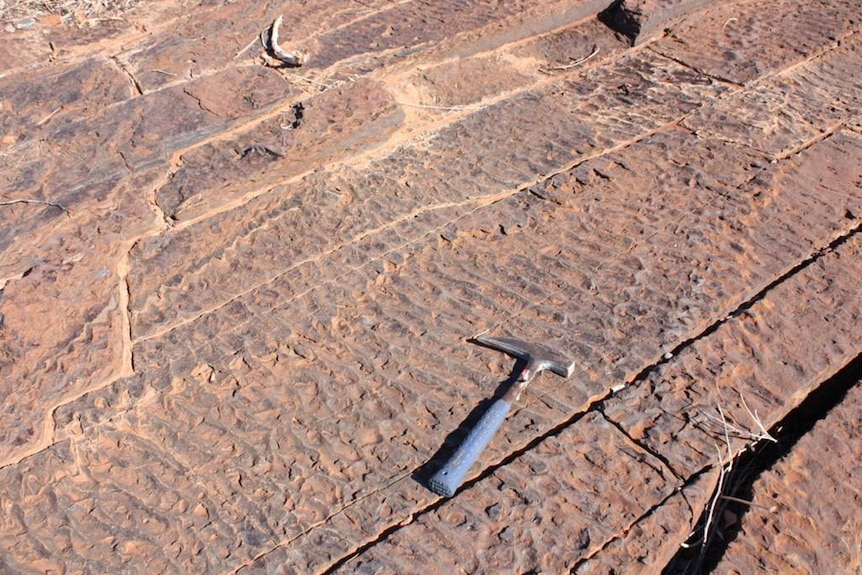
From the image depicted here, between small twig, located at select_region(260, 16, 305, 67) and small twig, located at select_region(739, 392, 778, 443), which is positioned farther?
small twig, located at select_region(260, 16, 305, 67)

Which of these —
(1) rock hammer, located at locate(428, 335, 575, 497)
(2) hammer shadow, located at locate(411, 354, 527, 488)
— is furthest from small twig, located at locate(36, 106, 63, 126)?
(2) hammer shadow, located at locate(411, 354, 527, 488)

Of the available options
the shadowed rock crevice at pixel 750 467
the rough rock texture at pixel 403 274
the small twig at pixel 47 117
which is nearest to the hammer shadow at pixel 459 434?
the rough rock texture at pixel 403 274

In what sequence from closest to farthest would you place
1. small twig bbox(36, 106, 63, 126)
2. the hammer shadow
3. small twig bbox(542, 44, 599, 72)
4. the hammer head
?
the hammer shadow → the hammer head → small twig bbox(36, 106, 63, 126) → small twig bbox(542, 44, 599, 72)

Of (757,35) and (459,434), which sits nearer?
(459,434)

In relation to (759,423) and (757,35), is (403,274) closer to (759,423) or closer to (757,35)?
(759,423)

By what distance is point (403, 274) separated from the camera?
372cm

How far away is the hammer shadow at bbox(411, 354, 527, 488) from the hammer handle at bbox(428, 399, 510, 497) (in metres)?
0.06

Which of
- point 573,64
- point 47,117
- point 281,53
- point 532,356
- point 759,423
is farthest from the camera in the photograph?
point 573,64

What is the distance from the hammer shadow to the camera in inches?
114

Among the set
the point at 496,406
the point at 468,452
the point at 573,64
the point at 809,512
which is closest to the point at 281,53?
the point at 573,64

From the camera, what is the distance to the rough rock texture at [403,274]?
9.23ft

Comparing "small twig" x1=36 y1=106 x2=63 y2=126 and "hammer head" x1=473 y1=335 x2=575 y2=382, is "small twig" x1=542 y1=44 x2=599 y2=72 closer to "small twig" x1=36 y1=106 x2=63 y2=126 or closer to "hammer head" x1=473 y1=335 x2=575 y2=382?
"hammer head" x1=473 y1=335 x2=575 y2=382

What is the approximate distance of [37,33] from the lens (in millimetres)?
5582

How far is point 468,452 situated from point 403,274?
1.11 meters
